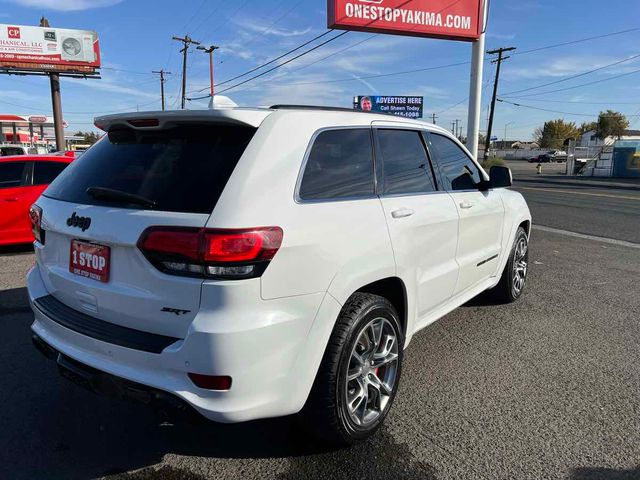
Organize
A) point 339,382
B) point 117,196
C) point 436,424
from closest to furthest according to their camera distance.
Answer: point 117,196 < point 339,382 < point 436,424

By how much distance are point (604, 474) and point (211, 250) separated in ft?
7.37

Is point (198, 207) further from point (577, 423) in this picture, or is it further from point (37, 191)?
point (37, 191)

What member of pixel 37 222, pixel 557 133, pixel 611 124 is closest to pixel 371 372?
→ pixel 37 222

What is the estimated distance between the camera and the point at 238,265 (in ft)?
7.13

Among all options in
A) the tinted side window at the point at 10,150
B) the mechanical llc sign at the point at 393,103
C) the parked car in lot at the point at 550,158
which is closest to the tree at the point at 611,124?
the parked car in lot at the point at 550,158

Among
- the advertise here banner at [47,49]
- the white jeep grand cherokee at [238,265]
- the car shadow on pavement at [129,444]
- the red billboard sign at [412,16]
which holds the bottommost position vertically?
the car shadow on pavement at [129,444]

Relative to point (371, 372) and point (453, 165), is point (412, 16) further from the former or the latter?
point (371, 372)

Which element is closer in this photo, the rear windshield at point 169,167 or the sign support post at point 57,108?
the rear windshield at point 169,167

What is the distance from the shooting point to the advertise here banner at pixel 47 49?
36.0 meters

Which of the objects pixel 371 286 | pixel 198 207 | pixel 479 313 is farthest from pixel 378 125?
pixel 479 313

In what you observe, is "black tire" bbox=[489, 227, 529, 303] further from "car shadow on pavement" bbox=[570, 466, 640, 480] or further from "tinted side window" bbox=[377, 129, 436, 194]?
"car shadow on pavement" bbox=[570, 466, 640, 480]

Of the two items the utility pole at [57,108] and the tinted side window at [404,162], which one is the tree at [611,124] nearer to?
the utility pole at [57,108]

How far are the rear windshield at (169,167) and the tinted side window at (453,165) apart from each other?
1.89 m

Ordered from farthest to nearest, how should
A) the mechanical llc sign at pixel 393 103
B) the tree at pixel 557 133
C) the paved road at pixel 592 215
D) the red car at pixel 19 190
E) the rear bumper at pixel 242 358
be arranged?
the tree at pixel 557 133 < the mechanical llc sign at pixel 393 103 < the paved road at pixel 592 215 < the red car at pixel 19 190 < the rear bumper at pixel 242 358
